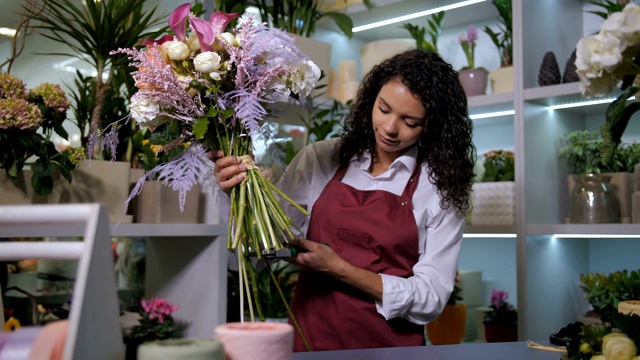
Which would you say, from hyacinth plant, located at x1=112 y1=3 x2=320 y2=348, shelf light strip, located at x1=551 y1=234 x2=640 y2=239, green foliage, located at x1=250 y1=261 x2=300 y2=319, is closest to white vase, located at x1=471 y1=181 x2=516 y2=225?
shelf light strip, located at x1=551 y1=234 x2=640 y2=239

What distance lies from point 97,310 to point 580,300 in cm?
274

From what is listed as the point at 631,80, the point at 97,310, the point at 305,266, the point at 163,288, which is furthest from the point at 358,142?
the point at 97,310

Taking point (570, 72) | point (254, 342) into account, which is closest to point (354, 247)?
point (254, 342)

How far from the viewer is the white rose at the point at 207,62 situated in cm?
121

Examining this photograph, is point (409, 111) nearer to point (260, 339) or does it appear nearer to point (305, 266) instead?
point (305, 266)

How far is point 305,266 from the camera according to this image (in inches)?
65.7

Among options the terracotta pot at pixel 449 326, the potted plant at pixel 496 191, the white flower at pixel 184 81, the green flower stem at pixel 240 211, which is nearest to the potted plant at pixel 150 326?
the green flower stem at pixel 240 211

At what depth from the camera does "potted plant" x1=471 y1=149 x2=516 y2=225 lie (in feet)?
9.20

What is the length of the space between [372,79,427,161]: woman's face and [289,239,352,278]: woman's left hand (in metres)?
0.33

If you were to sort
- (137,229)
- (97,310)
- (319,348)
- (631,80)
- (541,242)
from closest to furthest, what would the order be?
1. (97,310)
2. (631,80)
3. (319,348)
4. (137,229)
5. (541,242)

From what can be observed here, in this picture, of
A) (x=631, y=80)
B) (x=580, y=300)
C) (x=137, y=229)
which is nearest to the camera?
(x=631, y=80)

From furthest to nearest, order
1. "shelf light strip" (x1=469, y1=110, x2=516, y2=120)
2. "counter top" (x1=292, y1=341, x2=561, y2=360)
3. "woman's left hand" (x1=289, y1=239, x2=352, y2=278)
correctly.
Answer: "shelf light strip" (x1=469, y1=110, x2=516, y2=120)
"woman's left hand" (x1=289, y1=239, x2=352, y2=278)
"counter top" (x1=292, y1=341, x2=561, y2=360)

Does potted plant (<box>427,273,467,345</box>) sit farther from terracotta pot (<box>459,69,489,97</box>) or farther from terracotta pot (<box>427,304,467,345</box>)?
terracotta pot (<box>459,69,489,97</box>)

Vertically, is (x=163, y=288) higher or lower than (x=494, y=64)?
lower
